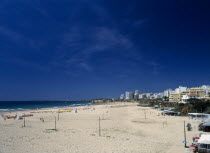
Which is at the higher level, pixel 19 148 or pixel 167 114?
pixel 19 148

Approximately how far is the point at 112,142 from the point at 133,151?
2763 millimetres

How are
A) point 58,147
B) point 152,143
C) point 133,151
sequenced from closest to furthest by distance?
point 133,151 < point 58,147 < point 152,143

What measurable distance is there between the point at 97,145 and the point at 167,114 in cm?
2582

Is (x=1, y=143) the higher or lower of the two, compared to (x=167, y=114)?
higher

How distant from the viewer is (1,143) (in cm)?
1273

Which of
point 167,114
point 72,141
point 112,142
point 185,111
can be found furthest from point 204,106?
point 72,141

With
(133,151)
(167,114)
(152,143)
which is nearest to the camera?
(133,151)

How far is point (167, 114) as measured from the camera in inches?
1326

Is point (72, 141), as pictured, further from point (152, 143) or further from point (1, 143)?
point (152, 143)

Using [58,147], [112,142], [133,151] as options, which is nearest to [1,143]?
[58,147]

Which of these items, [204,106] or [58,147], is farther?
[204,106]

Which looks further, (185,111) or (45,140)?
(185,111)

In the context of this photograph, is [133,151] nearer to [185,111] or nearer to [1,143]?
[1,143]

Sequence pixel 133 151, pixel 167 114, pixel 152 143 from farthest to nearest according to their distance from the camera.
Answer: pixel 167 114 < pixel 152 143 < pixel 133 151
